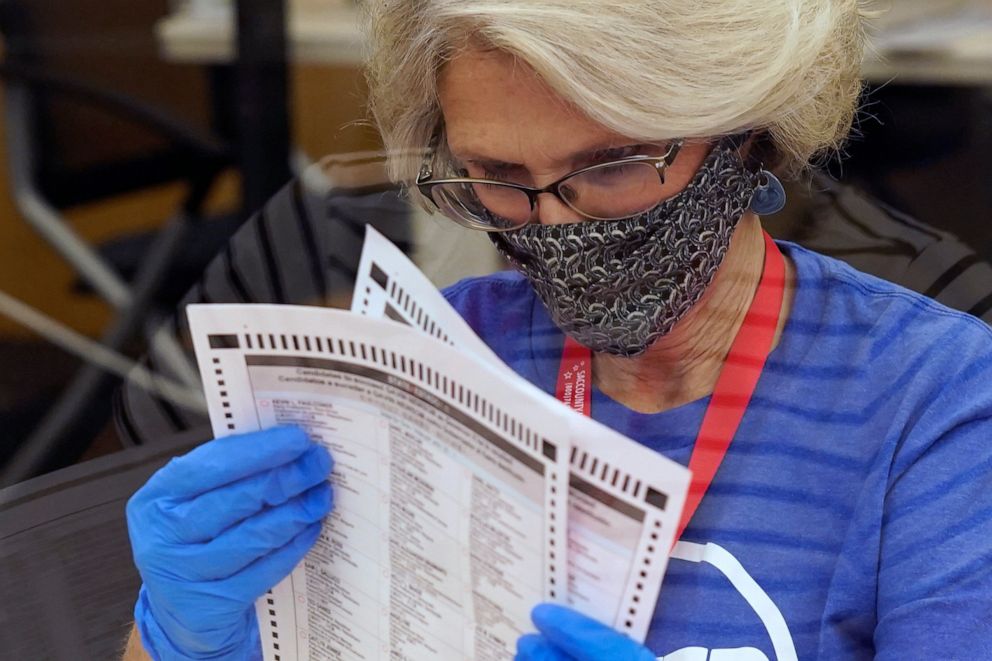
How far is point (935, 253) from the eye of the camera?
1.12 m

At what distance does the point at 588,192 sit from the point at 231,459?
15.8 inches

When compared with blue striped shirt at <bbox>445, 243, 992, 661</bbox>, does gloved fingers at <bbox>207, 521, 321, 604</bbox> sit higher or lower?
lower

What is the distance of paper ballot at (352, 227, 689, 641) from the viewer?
83 cm

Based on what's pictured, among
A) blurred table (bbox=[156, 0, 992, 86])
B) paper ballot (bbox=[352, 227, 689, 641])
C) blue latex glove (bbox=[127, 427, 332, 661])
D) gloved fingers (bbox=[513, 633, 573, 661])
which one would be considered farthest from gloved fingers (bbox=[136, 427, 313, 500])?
blurred table (bbox=[156, 0, 992, 86])

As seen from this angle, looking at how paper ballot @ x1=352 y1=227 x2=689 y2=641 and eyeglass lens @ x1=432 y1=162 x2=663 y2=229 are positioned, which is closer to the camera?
paper ballot @ x1=352 y1=227 x2=689 y2=641

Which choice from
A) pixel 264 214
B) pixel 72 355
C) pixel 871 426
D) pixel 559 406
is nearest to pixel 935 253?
pixel 871 426

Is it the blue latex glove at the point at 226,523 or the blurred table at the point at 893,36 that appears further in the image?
the blurred table at the point at 893,36

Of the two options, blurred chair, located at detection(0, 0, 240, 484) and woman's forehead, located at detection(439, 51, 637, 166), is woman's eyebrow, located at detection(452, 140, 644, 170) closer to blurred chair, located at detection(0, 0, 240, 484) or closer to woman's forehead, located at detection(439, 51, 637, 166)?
woman's forehead, located at detection(439, 51, 637, 166)

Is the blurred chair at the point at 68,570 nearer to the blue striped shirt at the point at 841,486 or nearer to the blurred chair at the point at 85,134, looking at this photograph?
the blue striped shirt at the point at 841,486

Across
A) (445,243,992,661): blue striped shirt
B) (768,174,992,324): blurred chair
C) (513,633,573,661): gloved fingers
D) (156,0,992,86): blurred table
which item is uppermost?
(156,0,992,86): blurred table

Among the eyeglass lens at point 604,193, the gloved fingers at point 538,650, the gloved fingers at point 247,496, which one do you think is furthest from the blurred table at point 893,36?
the gloved fingers at point 538,650

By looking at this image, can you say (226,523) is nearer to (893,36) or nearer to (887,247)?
(887,247)

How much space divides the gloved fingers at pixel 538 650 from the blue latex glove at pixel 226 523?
241 mm

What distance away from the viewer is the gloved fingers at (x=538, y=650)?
92cm
